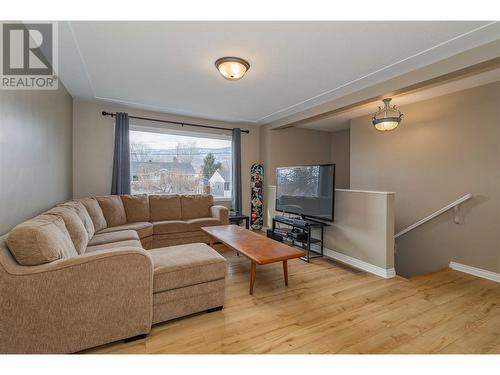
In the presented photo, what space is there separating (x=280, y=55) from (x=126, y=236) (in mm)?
2678

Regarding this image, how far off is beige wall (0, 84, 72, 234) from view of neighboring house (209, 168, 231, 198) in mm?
2589

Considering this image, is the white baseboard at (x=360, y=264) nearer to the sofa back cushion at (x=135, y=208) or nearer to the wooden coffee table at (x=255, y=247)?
the wooden coffee table at (x=255, y=247)

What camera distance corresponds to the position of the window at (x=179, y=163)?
4.46 m

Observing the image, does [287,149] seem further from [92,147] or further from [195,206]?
[92,147]

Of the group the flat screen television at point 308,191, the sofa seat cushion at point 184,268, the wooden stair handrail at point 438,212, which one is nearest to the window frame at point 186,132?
the flat screen television at point 308,191

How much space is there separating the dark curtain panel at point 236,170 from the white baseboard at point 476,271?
12.0 ft

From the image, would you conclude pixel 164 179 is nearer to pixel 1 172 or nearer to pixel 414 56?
pixel 1 172

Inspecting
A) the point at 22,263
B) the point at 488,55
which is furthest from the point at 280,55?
the point at 22,263

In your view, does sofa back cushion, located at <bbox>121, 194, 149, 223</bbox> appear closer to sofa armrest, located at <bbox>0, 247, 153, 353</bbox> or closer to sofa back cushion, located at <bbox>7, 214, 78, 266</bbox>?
sofa back cushion, located at <bbox>7, 214, 78, 266</bbox>

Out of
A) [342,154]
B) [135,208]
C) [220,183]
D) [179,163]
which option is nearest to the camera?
[135,208]

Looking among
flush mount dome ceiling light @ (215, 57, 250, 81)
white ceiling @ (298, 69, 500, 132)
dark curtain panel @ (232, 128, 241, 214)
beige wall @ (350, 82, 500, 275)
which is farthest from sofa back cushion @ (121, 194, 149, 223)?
beige wall @ (350, 82, 500, 275)

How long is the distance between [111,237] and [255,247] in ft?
5.63

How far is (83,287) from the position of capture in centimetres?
147

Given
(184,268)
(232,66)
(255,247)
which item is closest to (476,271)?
(255,247)
